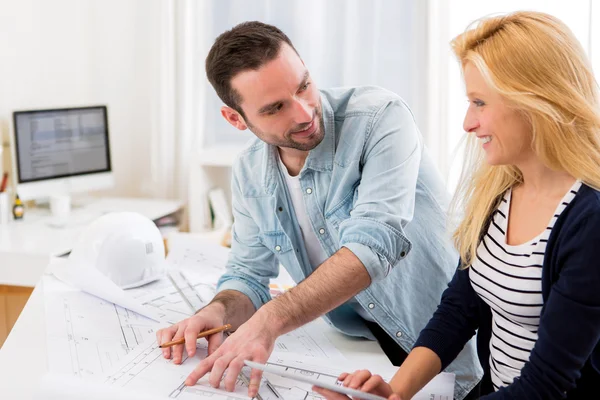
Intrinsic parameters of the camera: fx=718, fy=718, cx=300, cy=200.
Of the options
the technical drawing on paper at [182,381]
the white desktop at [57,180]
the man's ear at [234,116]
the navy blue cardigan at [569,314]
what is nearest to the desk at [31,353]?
the technical drawing on paper at [182,381]

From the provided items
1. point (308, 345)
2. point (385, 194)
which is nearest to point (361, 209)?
point (385, 194)

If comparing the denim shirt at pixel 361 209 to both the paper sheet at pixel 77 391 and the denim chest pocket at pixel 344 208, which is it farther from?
the paper sheet at pixel 77 391

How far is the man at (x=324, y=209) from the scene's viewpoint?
1.28 meters

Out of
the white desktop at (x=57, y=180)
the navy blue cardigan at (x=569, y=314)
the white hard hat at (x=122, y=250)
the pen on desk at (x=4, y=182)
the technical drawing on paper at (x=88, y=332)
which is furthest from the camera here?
the pen on desk at (x=4, y=182)

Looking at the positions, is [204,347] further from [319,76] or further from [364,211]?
[319,76]

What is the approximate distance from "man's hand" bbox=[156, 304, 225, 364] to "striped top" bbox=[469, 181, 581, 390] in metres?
0.48

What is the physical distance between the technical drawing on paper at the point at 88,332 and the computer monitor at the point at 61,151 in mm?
1373

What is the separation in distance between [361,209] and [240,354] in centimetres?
36

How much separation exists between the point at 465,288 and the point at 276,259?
19.7 inches

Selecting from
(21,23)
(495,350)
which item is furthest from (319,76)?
(495,350)

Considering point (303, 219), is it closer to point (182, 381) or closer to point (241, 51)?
point (241, 51)

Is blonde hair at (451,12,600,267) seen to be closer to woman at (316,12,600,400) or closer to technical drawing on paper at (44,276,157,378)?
woman at (316,12,600,400)

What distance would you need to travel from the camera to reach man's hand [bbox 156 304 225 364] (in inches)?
49.4

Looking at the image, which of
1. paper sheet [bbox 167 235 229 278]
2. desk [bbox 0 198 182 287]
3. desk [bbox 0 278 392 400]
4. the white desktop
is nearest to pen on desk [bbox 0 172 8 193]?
the white desktop
